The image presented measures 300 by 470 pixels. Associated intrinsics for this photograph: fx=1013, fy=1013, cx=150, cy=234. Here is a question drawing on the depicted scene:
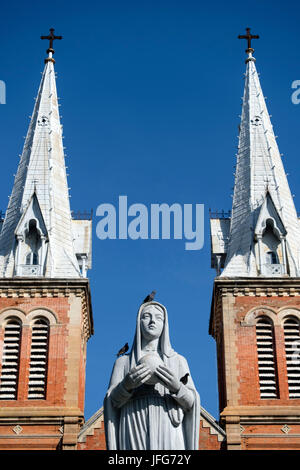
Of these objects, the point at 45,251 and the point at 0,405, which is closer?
the point at 0,405

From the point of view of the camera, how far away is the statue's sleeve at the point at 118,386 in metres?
12.6

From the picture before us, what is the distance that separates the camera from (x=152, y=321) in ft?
43.2

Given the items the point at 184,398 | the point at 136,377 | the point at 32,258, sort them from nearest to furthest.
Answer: the point at 136,377
the point at 184,398
the point at 32,258

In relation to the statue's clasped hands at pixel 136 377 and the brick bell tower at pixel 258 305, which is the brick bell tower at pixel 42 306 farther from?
the statue's clasped hands at pixel 136 377

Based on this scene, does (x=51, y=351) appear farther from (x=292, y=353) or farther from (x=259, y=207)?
(x=259, y=207)

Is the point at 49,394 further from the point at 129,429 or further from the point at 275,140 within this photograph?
the point at 129,429

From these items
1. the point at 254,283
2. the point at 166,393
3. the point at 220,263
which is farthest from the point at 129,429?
the point at 220,263

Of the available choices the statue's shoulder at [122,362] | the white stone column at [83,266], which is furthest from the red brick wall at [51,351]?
the statue's shoulder at [122,362]

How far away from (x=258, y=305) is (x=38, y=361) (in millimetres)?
7712

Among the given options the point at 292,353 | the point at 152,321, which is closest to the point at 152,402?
the point at 152,321

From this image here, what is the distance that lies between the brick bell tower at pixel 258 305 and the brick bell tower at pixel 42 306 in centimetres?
495

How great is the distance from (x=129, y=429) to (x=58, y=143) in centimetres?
2920

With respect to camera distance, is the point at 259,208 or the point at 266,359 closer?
the point at 266,359

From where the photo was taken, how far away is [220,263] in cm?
3894
